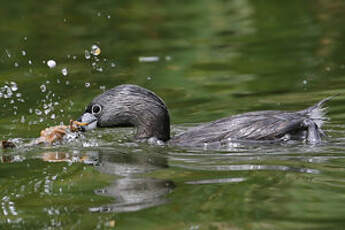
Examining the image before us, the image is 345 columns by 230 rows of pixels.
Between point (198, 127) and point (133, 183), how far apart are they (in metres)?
2.09

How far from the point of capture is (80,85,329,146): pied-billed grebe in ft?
27.1

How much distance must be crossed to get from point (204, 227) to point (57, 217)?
111cm

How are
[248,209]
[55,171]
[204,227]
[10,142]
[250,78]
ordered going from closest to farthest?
[204,227] → [248,209] → [55,171] → [10,142] → [250,78]

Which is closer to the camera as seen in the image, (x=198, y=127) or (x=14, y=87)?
(x=198, y=127)

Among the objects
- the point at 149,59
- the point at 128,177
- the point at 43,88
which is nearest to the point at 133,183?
the point at 128,177

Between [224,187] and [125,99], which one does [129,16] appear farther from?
[224,187]

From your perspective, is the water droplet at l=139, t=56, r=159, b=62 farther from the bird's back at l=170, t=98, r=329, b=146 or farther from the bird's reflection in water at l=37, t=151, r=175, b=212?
the bird's reflection in water at l=37, t=151, r=175, b=212

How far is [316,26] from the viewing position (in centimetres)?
1569

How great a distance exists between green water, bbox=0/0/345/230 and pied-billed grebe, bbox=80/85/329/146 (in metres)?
0.21

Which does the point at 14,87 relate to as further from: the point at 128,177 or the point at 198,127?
the point at 128,177

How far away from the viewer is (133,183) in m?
6.74

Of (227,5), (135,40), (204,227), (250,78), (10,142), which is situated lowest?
(204,227)

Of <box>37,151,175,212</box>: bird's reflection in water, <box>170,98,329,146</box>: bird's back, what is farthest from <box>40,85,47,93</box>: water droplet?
<box>170,98,329,146</box>: bird's back

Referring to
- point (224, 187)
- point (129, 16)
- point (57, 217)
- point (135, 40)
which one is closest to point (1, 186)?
point (57, 217)
